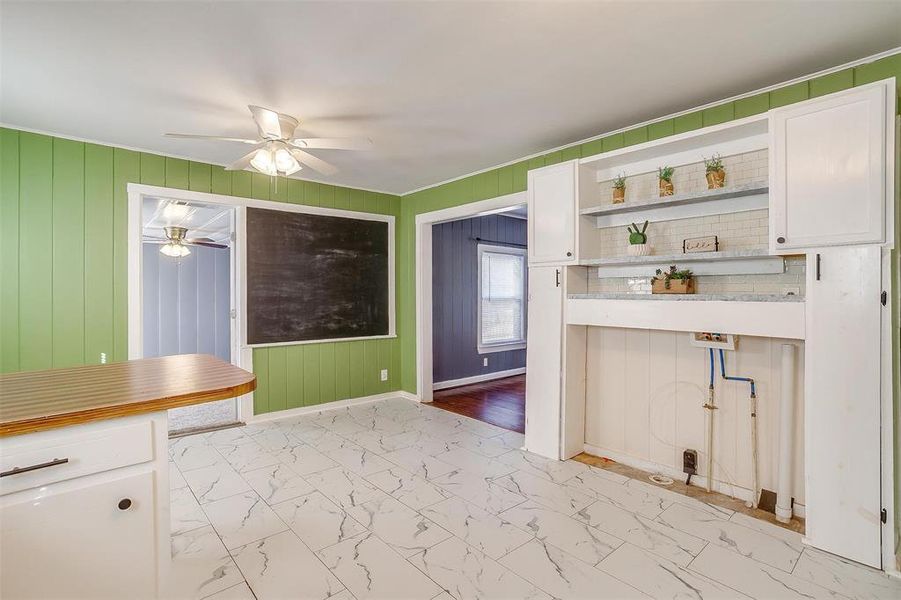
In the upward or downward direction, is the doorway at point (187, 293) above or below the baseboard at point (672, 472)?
above

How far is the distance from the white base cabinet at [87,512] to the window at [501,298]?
512 cm

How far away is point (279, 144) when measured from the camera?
275 cm

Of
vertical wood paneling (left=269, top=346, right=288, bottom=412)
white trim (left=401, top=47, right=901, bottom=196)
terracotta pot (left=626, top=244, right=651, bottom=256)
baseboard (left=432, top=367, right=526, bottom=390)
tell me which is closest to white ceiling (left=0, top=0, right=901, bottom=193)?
white trim (left=401, top=47, right=901, bottom=196)

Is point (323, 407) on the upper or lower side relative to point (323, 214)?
lower

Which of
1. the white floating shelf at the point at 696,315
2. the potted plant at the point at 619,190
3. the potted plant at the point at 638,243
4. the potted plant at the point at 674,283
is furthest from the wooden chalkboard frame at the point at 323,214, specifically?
the potted plant at the point at 674,283

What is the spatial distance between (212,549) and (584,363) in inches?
107

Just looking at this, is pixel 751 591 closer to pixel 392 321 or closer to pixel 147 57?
pixel 147 57

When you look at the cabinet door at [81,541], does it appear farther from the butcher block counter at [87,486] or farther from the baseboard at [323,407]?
the baseboard at [323,407]

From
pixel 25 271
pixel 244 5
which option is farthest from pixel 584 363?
pixel 25 271

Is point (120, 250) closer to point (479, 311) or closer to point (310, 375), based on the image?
point (310, 375)

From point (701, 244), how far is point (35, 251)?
4724mm

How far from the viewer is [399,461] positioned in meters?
3.29

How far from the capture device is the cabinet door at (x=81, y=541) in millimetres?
1240

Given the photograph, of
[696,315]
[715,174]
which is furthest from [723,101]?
[696,315]
